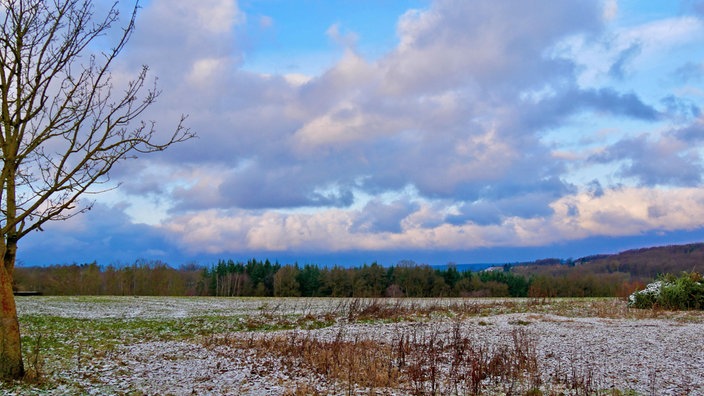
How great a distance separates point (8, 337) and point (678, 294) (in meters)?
34.7

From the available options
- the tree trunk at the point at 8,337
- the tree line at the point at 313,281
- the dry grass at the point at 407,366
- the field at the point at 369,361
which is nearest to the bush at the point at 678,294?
the field at the point at 369,361

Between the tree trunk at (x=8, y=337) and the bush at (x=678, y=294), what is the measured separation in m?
32.4

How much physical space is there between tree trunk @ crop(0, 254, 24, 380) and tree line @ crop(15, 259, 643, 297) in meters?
64.5

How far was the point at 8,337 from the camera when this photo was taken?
36.8 feet

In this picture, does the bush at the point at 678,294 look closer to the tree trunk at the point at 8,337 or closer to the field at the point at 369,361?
the field at the point at 369,361

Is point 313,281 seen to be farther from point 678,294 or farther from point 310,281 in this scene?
point 678,294

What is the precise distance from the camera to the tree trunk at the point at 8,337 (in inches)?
440

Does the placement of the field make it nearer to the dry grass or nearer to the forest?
the dry grass

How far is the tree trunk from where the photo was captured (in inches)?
440

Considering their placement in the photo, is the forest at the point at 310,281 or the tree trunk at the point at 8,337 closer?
the tree trunk at the point at 8,337

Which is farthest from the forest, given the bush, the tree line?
the bush

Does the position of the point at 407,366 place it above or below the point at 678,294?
below

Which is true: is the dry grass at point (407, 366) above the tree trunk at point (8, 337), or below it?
below

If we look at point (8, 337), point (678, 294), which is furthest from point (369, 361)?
point (678, 294)
